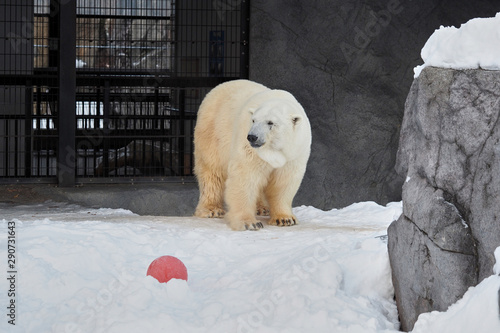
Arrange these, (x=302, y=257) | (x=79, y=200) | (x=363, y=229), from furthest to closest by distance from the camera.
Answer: (x=79, y=200)
(x=363, y=229)
(x=302, y=257)

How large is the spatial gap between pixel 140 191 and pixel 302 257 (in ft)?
13.8

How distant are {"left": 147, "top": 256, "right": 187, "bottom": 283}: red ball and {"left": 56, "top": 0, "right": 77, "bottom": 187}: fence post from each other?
431 centimetres

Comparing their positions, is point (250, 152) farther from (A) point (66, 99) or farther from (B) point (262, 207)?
(A) point (66, 99)

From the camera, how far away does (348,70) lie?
7.80 meters

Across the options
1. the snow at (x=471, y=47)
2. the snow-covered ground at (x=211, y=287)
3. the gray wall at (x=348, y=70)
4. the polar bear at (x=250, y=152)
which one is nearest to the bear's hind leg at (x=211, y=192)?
the polar bear at (x=250, y=152)

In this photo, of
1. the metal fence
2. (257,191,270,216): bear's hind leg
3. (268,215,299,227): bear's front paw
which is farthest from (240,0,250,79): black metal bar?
(268,215,299,227): bear's front paw

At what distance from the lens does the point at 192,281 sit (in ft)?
11.8

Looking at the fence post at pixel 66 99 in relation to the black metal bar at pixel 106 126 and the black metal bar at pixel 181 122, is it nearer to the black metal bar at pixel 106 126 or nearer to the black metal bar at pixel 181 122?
the black metal bar at pixel 106 126

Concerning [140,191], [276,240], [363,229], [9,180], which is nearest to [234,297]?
[276,240]

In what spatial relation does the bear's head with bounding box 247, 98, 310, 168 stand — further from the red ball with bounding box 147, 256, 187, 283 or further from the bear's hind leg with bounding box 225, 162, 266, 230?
the red ball with bounding box 147, 256, 187, 283

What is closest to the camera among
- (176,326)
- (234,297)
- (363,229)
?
(176,326)

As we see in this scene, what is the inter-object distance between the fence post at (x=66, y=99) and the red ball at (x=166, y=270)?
4309 millimetres

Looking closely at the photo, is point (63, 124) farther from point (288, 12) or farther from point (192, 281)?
point (192, 281)

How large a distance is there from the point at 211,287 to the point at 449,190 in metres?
1.31
